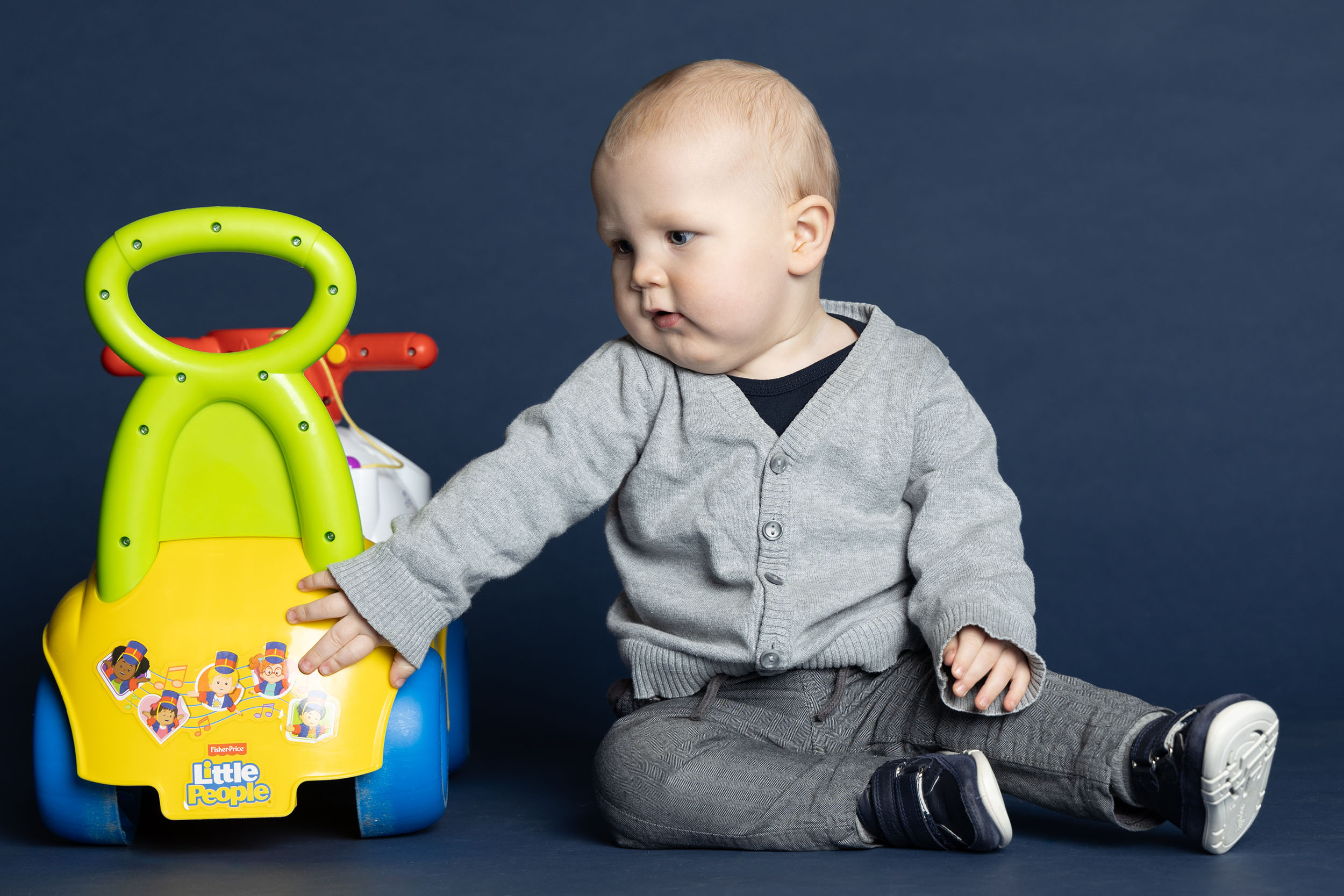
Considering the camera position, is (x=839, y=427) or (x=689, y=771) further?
(x=839, y=427)

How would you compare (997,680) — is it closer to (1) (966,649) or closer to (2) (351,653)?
(1) (966,649)

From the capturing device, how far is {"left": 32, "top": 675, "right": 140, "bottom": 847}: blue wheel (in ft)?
4.24

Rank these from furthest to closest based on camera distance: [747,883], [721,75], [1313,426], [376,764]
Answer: [1313,426]
[721,75]
[376,764]
[747,883]

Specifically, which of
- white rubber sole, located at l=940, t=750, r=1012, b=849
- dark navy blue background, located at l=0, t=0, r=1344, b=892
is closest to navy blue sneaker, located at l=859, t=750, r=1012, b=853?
white rubber sole, located at l=940, t=750, r=1012, b=849

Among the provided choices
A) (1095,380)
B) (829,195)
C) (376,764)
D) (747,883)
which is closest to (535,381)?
(1095,380)

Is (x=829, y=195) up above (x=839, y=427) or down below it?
above

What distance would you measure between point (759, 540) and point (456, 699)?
15.9 inches

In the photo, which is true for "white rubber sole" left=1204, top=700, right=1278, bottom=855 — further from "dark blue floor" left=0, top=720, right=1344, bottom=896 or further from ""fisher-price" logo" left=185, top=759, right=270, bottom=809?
""fisher-price" logo" left=185, top=759, right=270, bottom=809

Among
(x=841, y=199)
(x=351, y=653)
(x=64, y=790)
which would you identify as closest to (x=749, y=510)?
(x=351, y=653)

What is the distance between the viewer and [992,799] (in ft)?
3.97

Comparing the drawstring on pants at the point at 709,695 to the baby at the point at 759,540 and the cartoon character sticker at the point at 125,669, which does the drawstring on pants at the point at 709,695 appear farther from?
the cartoon character sticker at the point at 125,669

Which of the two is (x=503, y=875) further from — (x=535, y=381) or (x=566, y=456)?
(x=535, y=381)

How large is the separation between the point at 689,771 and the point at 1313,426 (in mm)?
1561

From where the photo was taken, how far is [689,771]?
1.30 m
